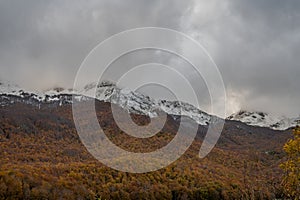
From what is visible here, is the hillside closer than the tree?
No

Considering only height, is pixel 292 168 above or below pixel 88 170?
below

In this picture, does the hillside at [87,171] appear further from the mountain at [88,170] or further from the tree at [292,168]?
the tree at [292,168]

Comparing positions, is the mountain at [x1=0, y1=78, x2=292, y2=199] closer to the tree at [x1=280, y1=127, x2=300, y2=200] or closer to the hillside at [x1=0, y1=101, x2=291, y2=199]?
the hillside at [x1=0, y1=101, x2=291, y2=199]

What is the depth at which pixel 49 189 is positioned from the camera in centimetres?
6850

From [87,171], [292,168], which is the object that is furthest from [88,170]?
[292,168]

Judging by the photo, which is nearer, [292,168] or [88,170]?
[292,168]

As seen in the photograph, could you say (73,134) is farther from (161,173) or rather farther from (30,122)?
(161,173)

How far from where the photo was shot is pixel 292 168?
13781mm

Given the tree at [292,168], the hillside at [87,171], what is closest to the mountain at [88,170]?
the hillside at [87,171]

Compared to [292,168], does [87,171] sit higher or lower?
higher

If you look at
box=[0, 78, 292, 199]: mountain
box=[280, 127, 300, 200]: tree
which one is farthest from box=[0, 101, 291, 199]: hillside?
box=[280, 127, 300, 200]: tree

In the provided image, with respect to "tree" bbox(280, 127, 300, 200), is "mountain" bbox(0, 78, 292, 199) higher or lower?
higher

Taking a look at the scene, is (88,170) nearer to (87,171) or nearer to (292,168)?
(87,171)

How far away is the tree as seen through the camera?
13.3 meters
